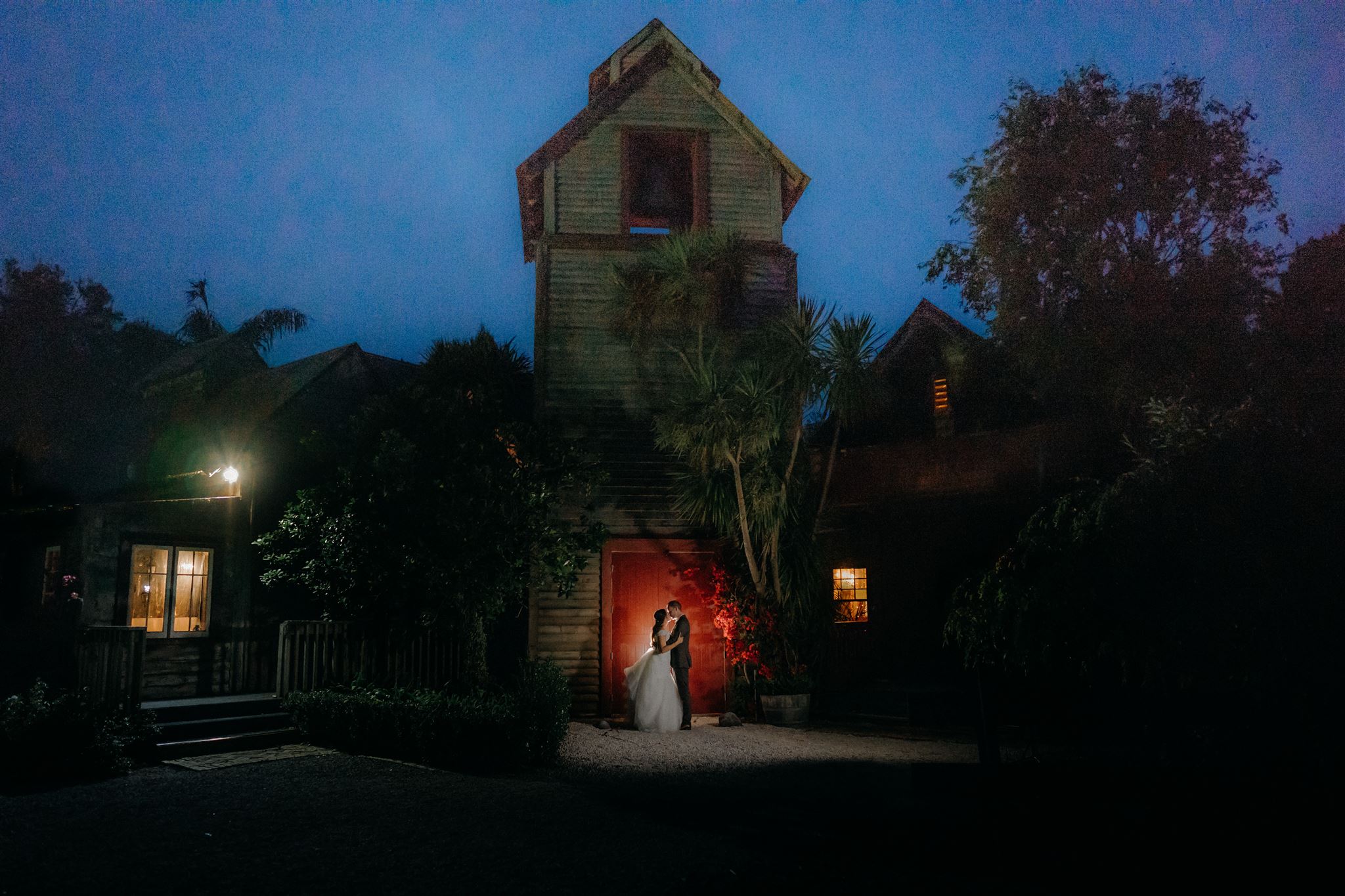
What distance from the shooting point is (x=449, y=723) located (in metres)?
8.73

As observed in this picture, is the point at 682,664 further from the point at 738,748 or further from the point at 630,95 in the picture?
the point at 630,95

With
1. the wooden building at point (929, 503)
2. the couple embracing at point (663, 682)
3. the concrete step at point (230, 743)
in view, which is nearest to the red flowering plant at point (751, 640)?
the couple embracing at point (663, 682)

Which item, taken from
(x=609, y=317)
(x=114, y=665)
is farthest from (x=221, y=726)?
(x=609, y=317)

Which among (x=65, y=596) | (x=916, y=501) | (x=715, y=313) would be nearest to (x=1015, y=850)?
(x=715, y=313)

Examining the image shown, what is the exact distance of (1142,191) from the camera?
619 inches

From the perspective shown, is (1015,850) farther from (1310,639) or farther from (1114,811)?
(1310,639)

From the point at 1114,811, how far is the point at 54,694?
9010 millimetres

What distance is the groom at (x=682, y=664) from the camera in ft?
38.4

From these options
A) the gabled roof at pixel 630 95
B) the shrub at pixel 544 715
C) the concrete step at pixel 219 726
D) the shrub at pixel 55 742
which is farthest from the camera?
the gabled roof at pixel 630 95

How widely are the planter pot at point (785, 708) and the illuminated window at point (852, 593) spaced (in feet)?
17.8

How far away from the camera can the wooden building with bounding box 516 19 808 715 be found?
42.9ft

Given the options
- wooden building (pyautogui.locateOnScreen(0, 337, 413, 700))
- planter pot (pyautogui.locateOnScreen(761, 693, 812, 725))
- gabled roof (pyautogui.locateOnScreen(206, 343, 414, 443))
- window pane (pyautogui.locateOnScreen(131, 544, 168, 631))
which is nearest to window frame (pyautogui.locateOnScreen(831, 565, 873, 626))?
planter pot (pyautogui.locateOnScreen(761, 693, 812, 725))

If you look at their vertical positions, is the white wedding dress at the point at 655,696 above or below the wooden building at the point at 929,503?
below

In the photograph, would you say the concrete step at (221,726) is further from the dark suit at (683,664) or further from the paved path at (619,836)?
the dark suit at (683,664)
